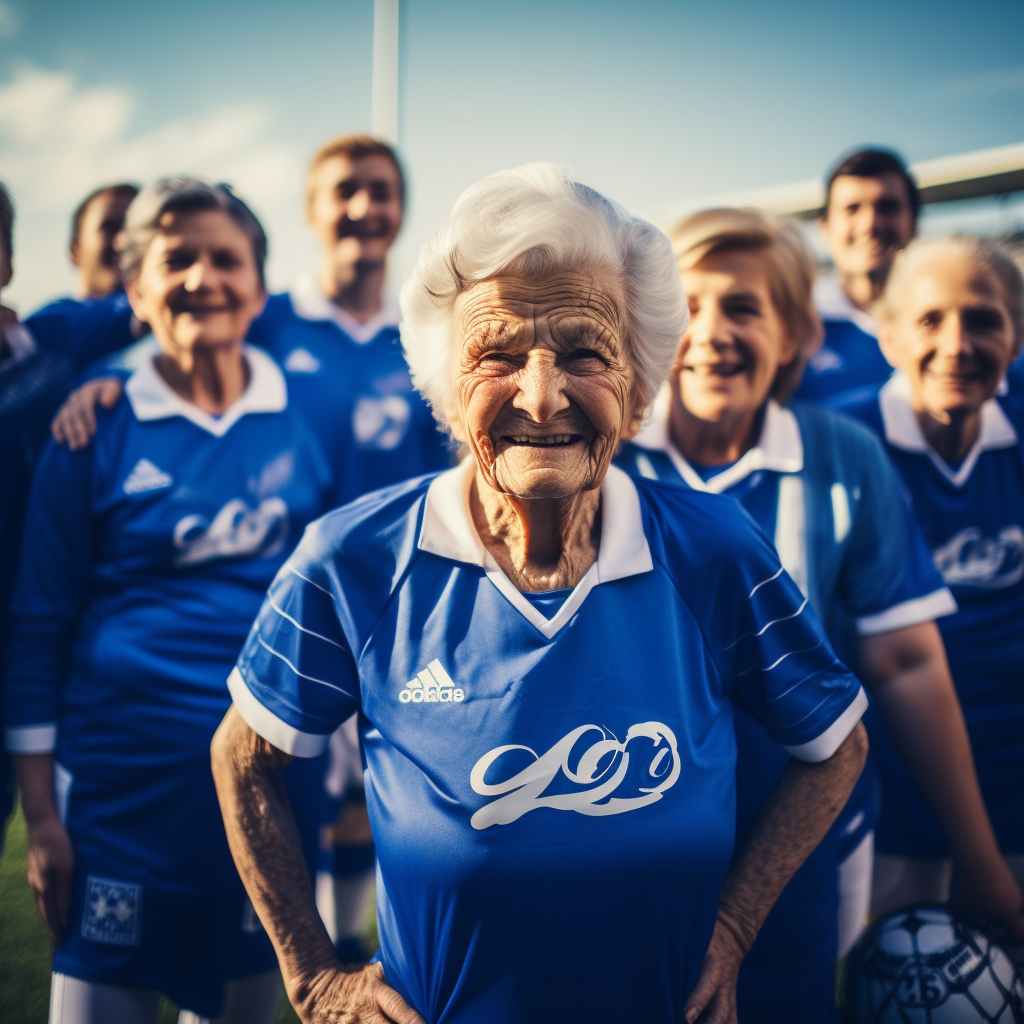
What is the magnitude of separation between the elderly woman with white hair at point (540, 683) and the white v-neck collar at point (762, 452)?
44cm

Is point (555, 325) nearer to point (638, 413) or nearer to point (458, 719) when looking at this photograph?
point (638, 413)

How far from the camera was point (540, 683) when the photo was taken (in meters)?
1.43

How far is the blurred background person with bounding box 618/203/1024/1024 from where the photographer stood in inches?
78.7

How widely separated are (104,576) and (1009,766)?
306cm

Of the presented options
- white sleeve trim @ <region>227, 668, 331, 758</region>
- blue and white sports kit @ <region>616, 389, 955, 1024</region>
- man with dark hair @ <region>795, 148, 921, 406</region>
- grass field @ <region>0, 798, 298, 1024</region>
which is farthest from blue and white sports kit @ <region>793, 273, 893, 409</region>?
grass field @ <region>0, 798, 298, 1024</region>

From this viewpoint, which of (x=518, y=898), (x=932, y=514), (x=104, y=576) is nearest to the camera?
(x=518, y=898)

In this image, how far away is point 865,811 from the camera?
2283 mm

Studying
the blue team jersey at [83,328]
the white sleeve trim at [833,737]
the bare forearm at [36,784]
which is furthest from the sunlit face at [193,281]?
the white sleeve trim at [833,737]

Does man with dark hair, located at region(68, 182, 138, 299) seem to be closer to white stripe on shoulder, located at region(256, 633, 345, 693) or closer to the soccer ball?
white stripe on shoulder, located at region(256, 633, 345, 693)

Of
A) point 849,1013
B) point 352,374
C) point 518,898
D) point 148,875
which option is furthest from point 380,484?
point 849,1013

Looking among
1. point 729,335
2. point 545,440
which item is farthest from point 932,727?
point 545,440

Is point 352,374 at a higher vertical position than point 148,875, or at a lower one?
higher

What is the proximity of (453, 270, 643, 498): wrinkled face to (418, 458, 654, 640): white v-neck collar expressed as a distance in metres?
0.12

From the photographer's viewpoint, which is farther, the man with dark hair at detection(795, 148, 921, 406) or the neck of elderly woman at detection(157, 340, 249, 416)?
the man with dark hair at detection(795, 148, 921, 406)
